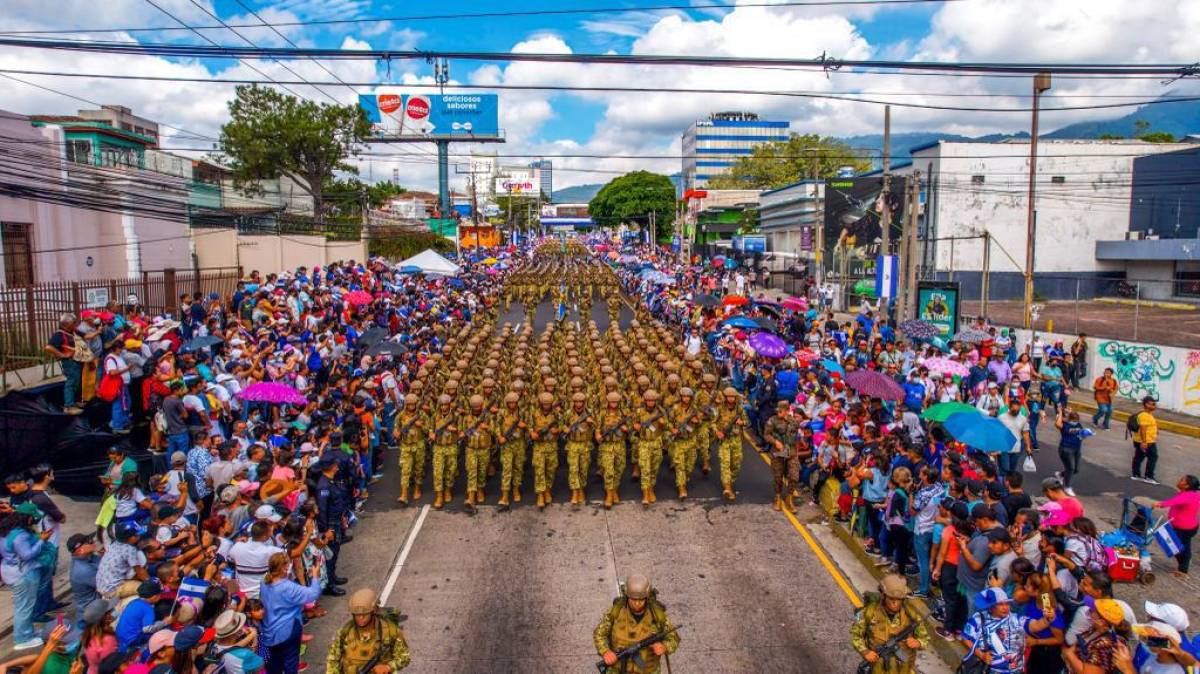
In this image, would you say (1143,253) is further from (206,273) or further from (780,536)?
(206,273)

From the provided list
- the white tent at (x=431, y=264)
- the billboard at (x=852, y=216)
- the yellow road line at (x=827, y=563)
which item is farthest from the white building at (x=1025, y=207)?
the yellow road line at (x=827, y=563)

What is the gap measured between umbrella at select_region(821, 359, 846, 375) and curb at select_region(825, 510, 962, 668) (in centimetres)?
463

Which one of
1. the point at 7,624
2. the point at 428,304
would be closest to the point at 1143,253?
the point at 428,304

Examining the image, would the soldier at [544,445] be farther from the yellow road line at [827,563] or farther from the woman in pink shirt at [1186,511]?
the woman in pink shirt at [1186,511]

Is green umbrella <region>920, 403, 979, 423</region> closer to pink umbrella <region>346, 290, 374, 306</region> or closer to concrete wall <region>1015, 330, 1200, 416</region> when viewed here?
concrete wall <region>1015, 330, 1200, 416</region>

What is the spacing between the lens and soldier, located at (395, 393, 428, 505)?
10805 mm

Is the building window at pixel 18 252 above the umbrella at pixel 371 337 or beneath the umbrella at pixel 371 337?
above

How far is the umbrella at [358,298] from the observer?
19.7 metres

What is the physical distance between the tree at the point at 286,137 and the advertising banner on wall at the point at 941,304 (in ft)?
109

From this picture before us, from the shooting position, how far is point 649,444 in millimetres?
10961

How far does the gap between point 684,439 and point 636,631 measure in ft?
18.7

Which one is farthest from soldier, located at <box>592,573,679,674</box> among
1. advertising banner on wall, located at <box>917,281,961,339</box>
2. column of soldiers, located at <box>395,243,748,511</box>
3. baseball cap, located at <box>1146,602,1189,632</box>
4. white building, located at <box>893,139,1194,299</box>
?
white building, located at <box>893,139,1194,299</box>

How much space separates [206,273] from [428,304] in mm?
8544

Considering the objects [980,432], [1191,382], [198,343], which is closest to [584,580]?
[980,432]
